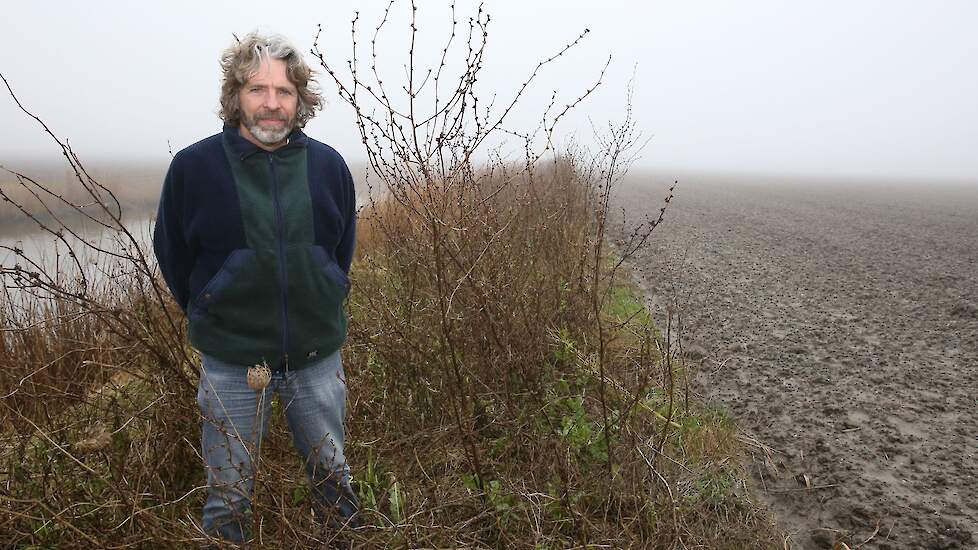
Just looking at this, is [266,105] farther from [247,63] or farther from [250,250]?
[250,250]

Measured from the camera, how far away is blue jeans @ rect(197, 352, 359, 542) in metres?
1.69

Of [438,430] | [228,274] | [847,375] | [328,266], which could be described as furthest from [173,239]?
[847,375]

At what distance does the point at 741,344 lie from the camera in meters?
4.86

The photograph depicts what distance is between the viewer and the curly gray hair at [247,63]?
5.45 ft

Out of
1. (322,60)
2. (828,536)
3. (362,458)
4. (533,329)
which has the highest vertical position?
(322,60)

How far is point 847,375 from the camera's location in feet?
13.5

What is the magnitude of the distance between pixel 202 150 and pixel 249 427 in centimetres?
88

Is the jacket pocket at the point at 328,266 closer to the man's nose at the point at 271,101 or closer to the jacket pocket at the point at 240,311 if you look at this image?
the jacket pocket at the point at 240,311

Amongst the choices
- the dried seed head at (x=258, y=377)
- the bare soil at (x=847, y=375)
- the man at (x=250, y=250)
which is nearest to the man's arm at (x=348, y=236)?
the man at (x=250, y=250)

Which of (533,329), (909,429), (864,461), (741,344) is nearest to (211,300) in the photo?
(533,329)

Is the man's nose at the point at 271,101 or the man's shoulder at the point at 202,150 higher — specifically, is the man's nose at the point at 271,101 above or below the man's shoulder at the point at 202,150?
above

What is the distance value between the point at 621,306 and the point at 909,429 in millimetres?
2792

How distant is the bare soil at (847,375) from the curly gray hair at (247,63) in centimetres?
254

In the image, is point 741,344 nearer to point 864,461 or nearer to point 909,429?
point 909,429
